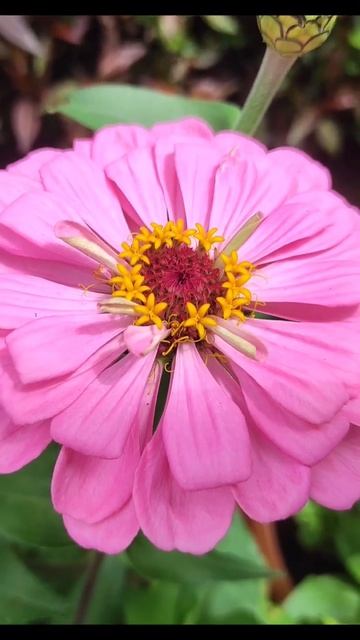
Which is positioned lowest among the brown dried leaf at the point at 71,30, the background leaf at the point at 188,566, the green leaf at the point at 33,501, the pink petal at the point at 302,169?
the background leaf at the point at 188,566

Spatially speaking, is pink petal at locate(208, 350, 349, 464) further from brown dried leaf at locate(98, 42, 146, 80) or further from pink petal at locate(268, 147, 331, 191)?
brown dried leaf at locate(98, 42, 146, 80)

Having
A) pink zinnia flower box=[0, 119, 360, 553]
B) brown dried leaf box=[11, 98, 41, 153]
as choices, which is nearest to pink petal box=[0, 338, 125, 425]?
A: pink zinnia flower box=[0, 119, 360, 553]

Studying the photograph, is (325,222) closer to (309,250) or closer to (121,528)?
(309,250)

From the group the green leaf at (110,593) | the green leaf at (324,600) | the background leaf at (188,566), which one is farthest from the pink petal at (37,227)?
the green leaf at (324,600)

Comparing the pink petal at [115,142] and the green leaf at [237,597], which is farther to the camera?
the green leaf at [237,597]

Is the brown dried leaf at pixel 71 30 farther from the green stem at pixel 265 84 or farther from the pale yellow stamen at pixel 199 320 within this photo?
the pale yellow stamen at pixel 199 320

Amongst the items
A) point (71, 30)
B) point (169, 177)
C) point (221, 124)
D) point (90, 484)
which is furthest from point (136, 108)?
point (71, 30)
